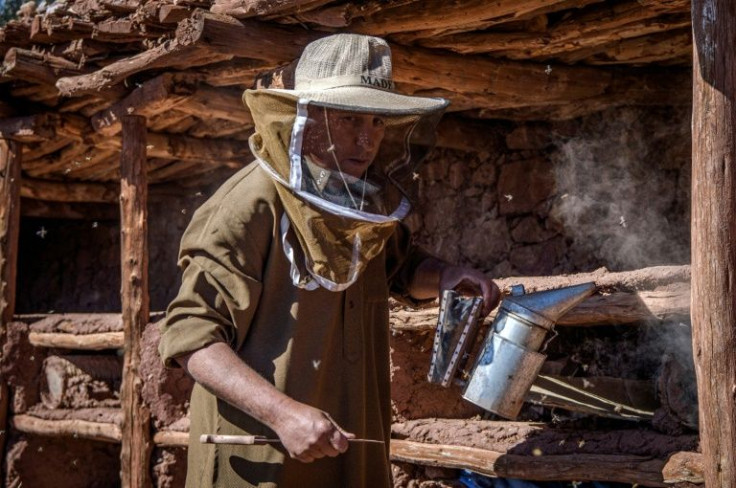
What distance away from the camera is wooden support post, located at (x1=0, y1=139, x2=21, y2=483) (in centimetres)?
770

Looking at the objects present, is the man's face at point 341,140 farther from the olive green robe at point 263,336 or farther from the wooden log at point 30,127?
the wooden log at point 30,127

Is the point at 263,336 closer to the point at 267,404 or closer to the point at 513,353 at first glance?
the point at 267,404

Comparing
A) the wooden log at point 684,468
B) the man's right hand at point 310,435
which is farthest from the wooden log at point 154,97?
the man's right hand at point 310,435

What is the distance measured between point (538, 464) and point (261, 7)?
8.63 ft

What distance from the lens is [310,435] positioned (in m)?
2.44

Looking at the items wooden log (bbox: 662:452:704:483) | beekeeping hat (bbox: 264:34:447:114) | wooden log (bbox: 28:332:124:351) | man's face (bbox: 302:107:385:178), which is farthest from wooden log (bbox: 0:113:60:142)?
wooden log (bbox: 662:452:704:483)

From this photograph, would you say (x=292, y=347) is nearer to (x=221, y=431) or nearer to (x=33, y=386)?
(x=221, y=431)

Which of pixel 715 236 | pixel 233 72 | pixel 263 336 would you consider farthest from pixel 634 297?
pixel 233 72

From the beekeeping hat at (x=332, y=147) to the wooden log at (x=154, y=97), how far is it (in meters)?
3.08

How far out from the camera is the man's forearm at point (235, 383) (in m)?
2.55

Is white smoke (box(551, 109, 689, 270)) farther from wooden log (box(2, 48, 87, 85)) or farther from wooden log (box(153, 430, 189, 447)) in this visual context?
wooden log (box(2, 48, 87, 85))

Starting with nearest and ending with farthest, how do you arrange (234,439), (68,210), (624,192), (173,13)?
(234,439)
(173,13)
(624,192)
(68,210)

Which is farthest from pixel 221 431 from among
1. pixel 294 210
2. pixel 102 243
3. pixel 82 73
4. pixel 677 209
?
pixel 102 243

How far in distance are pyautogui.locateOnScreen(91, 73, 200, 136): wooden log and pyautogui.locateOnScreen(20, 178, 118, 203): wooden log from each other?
2.66 metres
